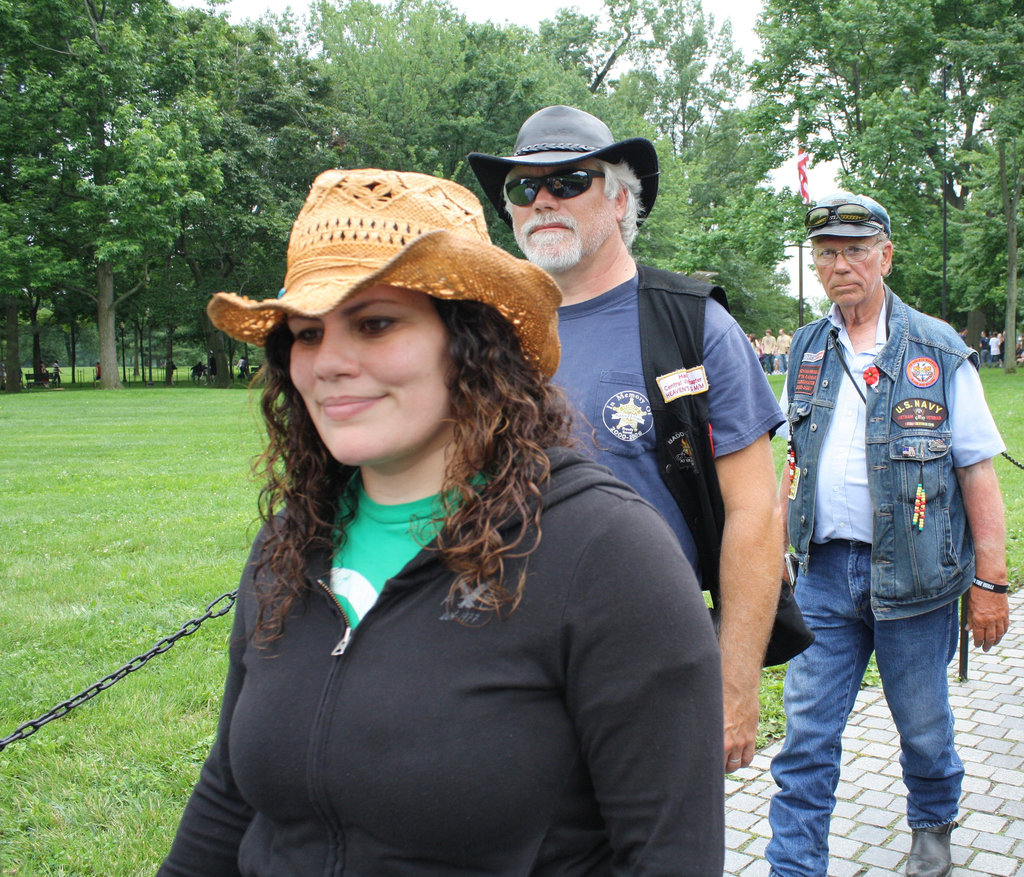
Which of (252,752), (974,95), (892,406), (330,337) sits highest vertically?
(974,95)

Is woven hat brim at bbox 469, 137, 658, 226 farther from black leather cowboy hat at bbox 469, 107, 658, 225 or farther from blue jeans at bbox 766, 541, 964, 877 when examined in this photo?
blue jeans at bbox 766, 541, 964, 877

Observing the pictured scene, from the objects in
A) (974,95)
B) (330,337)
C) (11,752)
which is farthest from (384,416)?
(974,95)

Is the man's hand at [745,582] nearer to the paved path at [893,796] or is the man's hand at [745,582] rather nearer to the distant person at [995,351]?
the paved path at [893,796]

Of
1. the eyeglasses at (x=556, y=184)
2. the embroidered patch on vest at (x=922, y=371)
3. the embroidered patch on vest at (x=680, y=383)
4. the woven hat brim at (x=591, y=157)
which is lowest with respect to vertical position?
the embroidered patch on vest at (x=922, y=371)

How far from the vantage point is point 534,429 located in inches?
65.5

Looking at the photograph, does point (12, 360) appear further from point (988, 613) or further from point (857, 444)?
point (988, 613)

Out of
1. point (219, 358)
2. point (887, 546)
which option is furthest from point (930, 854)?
point (219, 358)

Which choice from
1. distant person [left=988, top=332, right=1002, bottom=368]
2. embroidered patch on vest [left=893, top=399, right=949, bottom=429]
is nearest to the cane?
embroidered patch on vest [left=893, top=399, right=949, bottom=429]

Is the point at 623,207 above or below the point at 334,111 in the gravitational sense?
below

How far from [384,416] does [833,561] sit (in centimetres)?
237

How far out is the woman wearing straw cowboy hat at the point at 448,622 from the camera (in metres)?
1.40

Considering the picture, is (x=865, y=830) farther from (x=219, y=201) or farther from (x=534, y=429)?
(x=219, y=201)

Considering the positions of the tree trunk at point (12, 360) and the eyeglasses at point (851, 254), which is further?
the tree trunk at point (12, 360)

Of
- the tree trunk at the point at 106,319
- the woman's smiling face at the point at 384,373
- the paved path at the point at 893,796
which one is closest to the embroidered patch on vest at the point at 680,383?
the woman's smiling face at the point at 384,373
